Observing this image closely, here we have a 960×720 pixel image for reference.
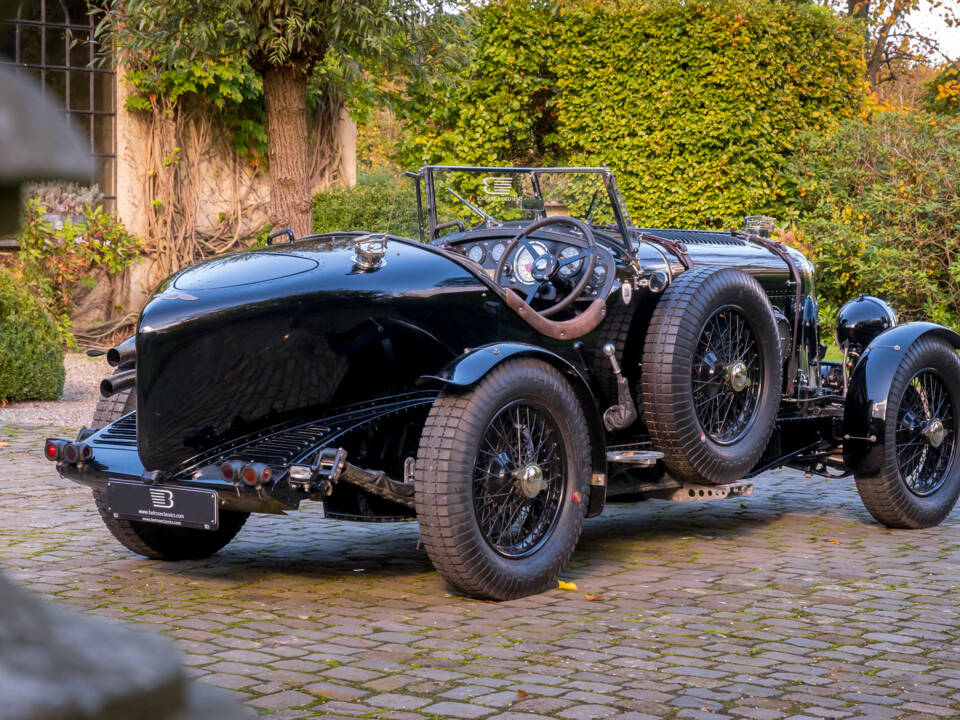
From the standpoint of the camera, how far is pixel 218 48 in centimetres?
1149

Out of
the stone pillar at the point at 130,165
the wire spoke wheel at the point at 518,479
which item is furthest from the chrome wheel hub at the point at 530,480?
the stone pillar at the point at 130,165

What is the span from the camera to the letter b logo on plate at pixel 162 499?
485 centimetres

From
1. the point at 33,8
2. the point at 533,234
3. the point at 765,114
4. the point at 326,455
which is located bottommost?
the point at 326,455

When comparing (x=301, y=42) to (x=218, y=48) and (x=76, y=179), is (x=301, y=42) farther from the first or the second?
(x=76, y=179)

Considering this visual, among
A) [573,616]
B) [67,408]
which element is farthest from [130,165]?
[573,616]

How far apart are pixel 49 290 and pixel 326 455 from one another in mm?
9897

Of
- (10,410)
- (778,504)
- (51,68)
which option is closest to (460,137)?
(51,68)

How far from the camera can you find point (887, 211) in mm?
14930

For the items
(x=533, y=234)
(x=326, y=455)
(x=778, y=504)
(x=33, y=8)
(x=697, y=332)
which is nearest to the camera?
(x=326, y=455)

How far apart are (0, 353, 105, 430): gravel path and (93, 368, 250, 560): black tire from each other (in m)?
3.99

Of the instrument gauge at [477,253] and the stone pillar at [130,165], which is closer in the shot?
the instrument gauge at [477,253]

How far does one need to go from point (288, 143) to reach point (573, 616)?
318 inches

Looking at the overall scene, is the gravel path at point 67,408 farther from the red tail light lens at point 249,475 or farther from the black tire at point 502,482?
the black tire at point 502,482

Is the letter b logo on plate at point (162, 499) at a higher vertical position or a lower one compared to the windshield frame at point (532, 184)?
lower
